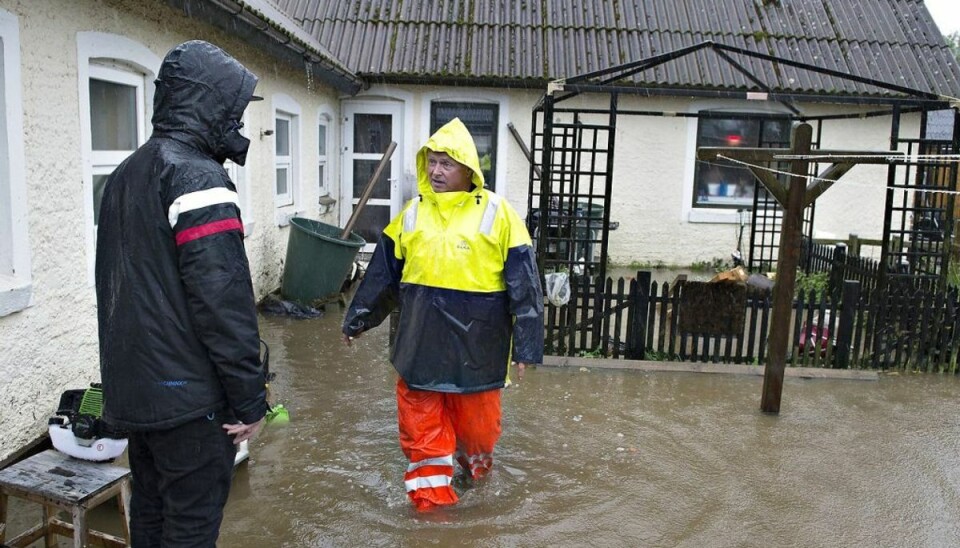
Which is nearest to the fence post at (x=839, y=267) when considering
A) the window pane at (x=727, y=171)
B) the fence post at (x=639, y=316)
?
the fence post at (x=639, y=316)

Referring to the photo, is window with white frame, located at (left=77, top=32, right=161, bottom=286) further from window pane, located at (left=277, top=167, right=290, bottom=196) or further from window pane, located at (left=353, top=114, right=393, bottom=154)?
window pane, located at (left=353, top=114, right=393, bottom=154)

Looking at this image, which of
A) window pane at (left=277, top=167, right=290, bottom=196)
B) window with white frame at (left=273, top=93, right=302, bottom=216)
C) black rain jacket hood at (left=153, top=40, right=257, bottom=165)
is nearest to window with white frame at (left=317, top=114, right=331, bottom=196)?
window with white frame at (left=273, top=93, right=302, bottom=216)

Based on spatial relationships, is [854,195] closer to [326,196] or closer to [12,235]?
[326,196]

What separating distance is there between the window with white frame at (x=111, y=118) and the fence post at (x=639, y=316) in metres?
4.35

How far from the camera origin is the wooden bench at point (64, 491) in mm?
3070

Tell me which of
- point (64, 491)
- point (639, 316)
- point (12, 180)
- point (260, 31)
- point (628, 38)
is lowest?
point (64, 491)

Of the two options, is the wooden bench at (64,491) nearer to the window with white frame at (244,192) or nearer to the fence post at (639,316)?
the window with white frame at (244,192)

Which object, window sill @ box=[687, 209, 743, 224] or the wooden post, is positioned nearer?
the wooden post

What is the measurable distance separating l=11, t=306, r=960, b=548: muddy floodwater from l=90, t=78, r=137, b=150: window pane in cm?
219

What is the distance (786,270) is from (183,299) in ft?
15.3

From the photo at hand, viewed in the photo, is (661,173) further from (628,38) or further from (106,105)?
(106,105)

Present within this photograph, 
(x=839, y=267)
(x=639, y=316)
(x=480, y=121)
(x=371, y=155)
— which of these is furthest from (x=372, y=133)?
(x=839, y=267)

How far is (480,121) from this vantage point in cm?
1277

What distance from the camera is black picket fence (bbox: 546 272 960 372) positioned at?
23.1 ft
